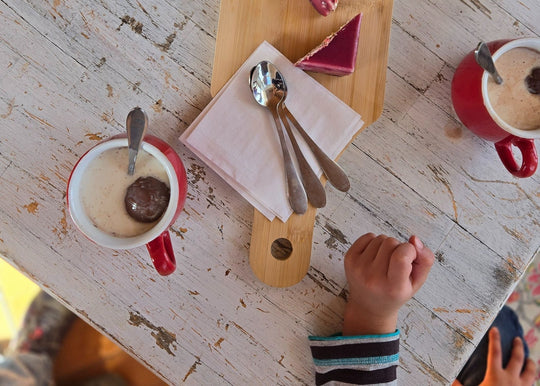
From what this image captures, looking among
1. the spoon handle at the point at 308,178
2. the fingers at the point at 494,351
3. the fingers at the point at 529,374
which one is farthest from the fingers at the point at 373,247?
the fingers at the point at 529,374

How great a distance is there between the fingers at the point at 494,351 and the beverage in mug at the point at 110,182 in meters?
0.91

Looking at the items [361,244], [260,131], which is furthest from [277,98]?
[361,244]

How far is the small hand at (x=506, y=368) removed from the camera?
102 centimetres

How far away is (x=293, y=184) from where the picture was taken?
689 mm

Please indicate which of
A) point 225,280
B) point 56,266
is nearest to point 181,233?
point 225,280

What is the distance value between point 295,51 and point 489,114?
12.4 inches

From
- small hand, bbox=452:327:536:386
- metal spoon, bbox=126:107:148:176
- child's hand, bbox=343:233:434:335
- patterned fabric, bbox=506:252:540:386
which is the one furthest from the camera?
patterned fabric, bbox=506:252:540:386

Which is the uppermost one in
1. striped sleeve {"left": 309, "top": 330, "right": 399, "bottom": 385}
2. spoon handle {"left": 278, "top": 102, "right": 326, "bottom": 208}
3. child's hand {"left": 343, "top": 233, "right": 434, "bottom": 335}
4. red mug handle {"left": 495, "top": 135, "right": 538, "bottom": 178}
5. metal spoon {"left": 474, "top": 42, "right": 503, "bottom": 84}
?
metal spoon {"left": 474, "top": 42, "right": 503, "bottom": 84}

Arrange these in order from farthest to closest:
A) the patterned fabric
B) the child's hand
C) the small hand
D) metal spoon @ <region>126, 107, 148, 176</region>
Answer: the patterned fabric, the small hand, the child's hand, metal spoon @ <region>126, 107, 148, 176</region>

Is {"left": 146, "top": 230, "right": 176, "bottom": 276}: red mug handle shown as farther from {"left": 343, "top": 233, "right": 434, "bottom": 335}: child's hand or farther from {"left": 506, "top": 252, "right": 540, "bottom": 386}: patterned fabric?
{"left": 506, "top": 252, "right": 540, "bottom": 386}: patterned fabric

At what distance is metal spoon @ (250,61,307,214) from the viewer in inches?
27.0

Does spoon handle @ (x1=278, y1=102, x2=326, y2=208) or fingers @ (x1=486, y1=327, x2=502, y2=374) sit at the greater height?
fingers @ (x1=486, y1=327, x2=502, y2=374)

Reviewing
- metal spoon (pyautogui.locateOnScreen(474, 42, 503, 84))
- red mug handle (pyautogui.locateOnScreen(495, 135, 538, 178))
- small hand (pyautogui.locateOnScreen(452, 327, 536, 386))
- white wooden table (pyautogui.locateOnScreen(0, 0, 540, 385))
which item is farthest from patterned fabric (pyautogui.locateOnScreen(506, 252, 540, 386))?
metal spoon (pyautogui.locateOnScreen(474, 42, 503, 84))

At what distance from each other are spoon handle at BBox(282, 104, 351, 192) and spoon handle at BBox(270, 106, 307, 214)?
1.1 inches
